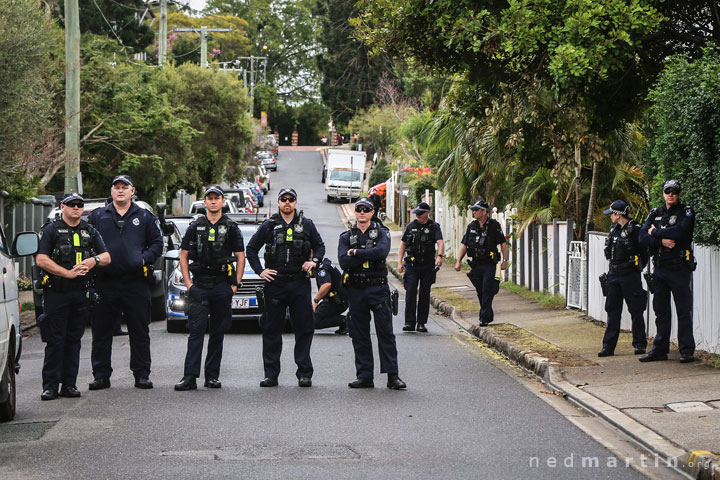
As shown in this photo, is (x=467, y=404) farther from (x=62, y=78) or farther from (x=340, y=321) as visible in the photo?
(x=62, y=78)

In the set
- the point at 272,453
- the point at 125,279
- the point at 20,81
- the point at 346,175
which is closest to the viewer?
the point at 272,453

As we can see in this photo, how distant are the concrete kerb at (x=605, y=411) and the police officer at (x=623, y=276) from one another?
0.92 meters

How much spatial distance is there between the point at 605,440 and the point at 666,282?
11.9ft

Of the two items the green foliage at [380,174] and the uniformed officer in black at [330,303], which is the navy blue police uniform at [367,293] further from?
the green foliage at [380,174]

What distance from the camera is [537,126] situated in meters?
15.6

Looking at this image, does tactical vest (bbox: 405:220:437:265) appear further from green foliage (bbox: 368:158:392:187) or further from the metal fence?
green foliage (bbox: 368:158:392:187)

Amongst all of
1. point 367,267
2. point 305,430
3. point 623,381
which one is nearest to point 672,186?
point 623,381

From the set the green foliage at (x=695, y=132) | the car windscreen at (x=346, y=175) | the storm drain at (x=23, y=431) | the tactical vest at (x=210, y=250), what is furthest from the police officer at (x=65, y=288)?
the car windscreen at (x=346, y=175)

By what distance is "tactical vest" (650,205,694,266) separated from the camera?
37.1 ft

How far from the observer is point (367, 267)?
10.9 m

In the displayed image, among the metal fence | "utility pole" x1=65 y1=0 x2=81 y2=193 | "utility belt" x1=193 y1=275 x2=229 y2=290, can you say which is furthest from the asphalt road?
the metal fence

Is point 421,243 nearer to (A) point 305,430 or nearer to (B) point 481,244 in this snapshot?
(B) point 481,244

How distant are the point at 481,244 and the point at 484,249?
91mm

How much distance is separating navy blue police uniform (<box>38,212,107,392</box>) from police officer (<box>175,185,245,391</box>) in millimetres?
954
